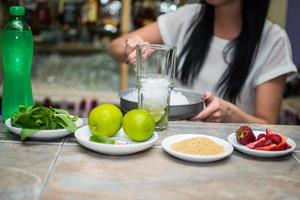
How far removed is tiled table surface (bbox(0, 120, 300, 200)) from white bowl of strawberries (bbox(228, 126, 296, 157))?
2 cm

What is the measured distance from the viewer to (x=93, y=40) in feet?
9.29

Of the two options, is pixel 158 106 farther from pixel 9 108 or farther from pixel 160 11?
pixel 160 11

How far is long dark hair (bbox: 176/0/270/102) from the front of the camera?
63.7 inches

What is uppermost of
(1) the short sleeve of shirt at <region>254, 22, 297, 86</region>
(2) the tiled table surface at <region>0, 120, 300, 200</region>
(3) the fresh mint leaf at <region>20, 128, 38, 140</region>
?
(1) the short sleeve of shirt at <region>254, 22, 297, 86</region>

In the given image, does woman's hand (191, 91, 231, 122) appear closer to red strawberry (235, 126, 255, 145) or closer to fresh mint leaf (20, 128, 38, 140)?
red strawberry (235, 126, 255, 145)

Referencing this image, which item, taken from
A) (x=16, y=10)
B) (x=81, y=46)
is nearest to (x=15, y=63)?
(x=16, y=10)

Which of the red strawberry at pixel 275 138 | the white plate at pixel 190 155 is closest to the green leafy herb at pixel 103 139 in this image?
the white plate at pixel 190 155

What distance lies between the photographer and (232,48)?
167 centimetres

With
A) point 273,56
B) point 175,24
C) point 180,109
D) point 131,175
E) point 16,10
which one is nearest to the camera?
point 131,175

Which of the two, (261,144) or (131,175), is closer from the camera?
(131,175)

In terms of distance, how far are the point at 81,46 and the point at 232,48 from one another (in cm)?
144

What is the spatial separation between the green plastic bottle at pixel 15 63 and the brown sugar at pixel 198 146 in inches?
17.4

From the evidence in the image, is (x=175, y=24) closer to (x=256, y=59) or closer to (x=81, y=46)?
(x=256, y=59)

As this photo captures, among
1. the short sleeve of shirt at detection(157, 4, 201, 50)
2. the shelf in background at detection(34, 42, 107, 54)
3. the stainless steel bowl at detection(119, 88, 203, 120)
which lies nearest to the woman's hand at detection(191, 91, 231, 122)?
the stainless steel bowl at detection(119, 88, 203, 120)
